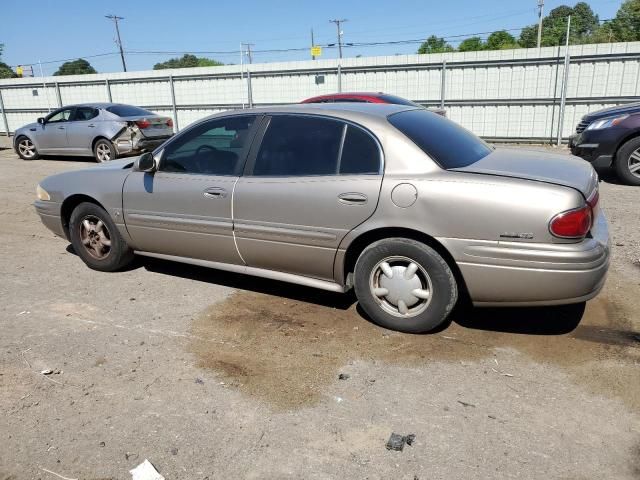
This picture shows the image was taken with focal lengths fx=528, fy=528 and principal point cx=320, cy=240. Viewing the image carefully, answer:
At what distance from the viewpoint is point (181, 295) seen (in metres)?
4.57

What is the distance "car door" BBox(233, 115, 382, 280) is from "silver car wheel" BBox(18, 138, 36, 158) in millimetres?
12835

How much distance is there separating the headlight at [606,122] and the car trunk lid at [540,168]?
16.6 feet

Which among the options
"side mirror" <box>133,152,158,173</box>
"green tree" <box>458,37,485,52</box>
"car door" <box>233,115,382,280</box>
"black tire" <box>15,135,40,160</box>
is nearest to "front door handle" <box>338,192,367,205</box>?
"car door" <box>233,115,382,280</box>

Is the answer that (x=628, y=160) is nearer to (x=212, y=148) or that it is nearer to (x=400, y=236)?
(x=400, y=236)

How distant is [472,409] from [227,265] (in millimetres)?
2327

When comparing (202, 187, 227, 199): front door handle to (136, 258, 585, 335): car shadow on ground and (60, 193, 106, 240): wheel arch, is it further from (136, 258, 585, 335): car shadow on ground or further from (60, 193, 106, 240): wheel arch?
(60, 193, 106, 240): wheel arch

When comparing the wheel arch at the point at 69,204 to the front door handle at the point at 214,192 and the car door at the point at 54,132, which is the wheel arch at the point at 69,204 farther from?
the car door at the point at 54,132

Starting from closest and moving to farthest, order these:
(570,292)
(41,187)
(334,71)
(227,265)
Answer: (570,292) → (227,265) → (41,187) → (334,71)

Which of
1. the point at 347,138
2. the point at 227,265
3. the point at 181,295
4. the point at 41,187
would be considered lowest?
the point at 181,295

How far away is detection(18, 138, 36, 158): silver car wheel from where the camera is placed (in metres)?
14.5

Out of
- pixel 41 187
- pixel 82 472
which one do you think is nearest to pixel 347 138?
pixel 82 472

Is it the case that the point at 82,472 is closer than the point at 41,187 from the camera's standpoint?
Yes

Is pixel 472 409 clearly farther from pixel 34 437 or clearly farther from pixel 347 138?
pixel 34 437

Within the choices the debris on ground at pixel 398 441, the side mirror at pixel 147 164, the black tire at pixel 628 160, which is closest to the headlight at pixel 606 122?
the black tire at pixel 628 160
